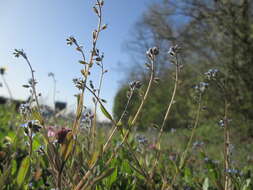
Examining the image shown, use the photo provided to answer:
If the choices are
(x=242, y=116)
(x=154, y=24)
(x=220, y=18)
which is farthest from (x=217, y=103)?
(x=154, y=24)

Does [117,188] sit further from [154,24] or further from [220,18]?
[154,24]

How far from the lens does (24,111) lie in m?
1.54

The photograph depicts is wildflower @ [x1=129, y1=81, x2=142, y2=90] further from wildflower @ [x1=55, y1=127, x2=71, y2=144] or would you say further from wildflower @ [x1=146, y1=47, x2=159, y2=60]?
wildflower @ [x1=55, y1=127, x2=71, y2=144]

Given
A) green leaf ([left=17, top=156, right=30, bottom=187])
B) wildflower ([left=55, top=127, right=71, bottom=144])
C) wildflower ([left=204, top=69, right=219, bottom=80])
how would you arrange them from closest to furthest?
1. wildflower ([left=55, top=127, right=71, bottom=144])
2. green leaf ([left=17, top=156, right=30, bottom=187])
3. wildflower ([left=204, top=69, right=219, bottom=80])

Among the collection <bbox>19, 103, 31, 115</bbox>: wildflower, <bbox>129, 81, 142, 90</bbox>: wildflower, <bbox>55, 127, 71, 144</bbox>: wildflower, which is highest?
<bbox>129, 81, 142, 90</bbox>: wildflower

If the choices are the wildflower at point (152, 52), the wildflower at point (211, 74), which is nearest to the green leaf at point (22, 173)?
the wildflower at point (152, 52)

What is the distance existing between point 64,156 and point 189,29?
11.2 meters

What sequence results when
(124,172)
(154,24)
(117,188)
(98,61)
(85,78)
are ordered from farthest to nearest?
(154,24)
(124,172)
(117,188)
(98,61)
(85,78)

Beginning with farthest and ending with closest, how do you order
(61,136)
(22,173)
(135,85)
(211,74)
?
(211,74) < (135,85) < (22,173) < (61,136)

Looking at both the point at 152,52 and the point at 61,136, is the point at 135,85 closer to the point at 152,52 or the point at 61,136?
the point at 152,52

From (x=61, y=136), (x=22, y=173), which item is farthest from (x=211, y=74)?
(x=22, y=173)

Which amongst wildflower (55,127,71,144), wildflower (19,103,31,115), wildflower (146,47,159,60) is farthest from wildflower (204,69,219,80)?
wildflower (19,103,31,115)

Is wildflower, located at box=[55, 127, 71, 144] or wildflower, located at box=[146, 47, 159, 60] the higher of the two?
wildflower, located at box=[146, 47, 159, 60]

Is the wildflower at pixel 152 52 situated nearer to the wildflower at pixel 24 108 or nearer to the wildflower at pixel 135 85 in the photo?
the wildflower at pixel 135 85
